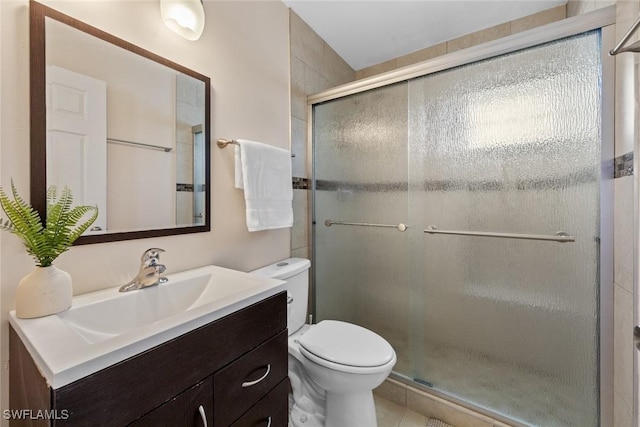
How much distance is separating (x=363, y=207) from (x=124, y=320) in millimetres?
1335

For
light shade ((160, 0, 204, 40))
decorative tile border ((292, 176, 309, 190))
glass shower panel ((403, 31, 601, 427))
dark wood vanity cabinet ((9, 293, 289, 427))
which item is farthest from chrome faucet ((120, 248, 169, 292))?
glass shower panel ((403, 31, 601, 427))

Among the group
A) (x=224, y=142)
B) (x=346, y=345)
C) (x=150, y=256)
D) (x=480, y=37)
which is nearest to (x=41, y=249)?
(x=150, y=256)

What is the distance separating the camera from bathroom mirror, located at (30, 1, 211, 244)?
754 millimetres

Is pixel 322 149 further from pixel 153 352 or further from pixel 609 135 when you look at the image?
pixel 153 352

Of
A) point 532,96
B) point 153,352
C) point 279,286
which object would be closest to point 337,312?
point 279,286

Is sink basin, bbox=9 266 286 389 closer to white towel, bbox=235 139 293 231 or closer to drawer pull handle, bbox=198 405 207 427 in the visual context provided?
drawer pull handle, bbox=198 405 207 427

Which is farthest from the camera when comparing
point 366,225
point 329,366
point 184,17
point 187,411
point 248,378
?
point 366,225

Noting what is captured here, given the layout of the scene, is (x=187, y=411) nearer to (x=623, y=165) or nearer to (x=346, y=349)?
(x=346, y=349)

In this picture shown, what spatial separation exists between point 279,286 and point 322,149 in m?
1.22

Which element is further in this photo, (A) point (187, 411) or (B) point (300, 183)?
(B) point (300, 183)

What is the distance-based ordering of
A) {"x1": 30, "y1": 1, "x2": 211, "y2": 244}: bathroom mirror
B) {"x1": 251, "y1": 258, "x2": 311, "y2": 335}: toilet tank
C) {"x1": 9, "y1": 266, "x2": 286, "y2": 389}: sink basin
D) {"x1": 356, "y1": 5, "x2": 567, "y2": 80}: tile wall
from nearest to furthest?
{"x1": 9, "y1": 266, "x2": 286, "y2": 389}: sink basin, {"x1": 30, "y1": 1, "x2": 211, "y2": 244}: bathroom mirror, {"x1": 251, "y1": 258, "x2": 311, "y2": 335}: toilet tank, {"x1": 356, "y1": 5, "x2": 567, "y2": 80}: tile wall

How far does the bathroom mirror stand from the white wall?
3 cm

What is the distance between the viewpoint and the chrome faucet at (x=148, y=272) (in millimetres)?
868

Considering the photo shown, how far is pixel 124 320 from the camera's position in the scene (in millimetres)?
803
